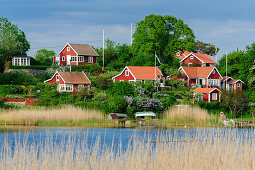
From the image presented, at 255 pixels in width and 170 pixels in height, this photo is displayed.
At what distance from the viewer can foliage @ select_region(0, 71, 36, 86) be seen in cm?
5805

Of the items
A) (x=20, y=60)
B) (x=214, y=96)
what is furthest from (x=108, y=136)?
(x=20, y=60)

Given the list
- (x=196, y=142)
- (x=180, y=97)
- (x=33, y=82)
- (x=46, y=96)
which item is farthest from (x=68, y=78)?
(x=196, y=142)

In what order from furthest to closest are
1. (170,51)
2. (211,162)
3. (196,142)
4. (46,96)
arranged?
(170,51), (46,96), (196,142), (211,162)

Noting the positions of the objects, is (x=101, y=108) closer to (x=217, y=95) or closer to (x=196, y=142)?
(x=217, y=95)

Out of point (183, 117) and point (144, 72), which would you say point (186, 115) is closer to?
point (183, 117)

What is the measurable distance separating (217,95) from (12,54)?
122 ft

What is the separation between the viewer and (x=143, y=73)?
6475 cm

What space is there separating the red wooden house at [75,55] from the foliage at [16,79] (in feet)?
52.1

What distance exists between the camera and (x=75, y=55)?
76188 millimetres

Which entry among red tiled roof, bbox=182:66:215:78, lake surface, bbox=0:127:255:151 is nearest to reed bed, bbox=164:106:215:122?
lake surface, bbox=0:127:255:151

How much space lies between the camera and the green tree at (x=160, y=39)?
73625 mm

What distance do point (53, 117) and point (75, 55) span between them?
131 feet

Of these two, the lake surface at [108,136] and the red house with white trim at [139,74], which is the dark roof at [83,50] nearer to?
the red house with white trim at [139,74]

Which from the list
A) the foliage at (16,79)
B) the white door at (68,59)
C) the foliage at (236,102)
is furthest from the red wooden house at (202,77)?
the foliage at (16,79)
